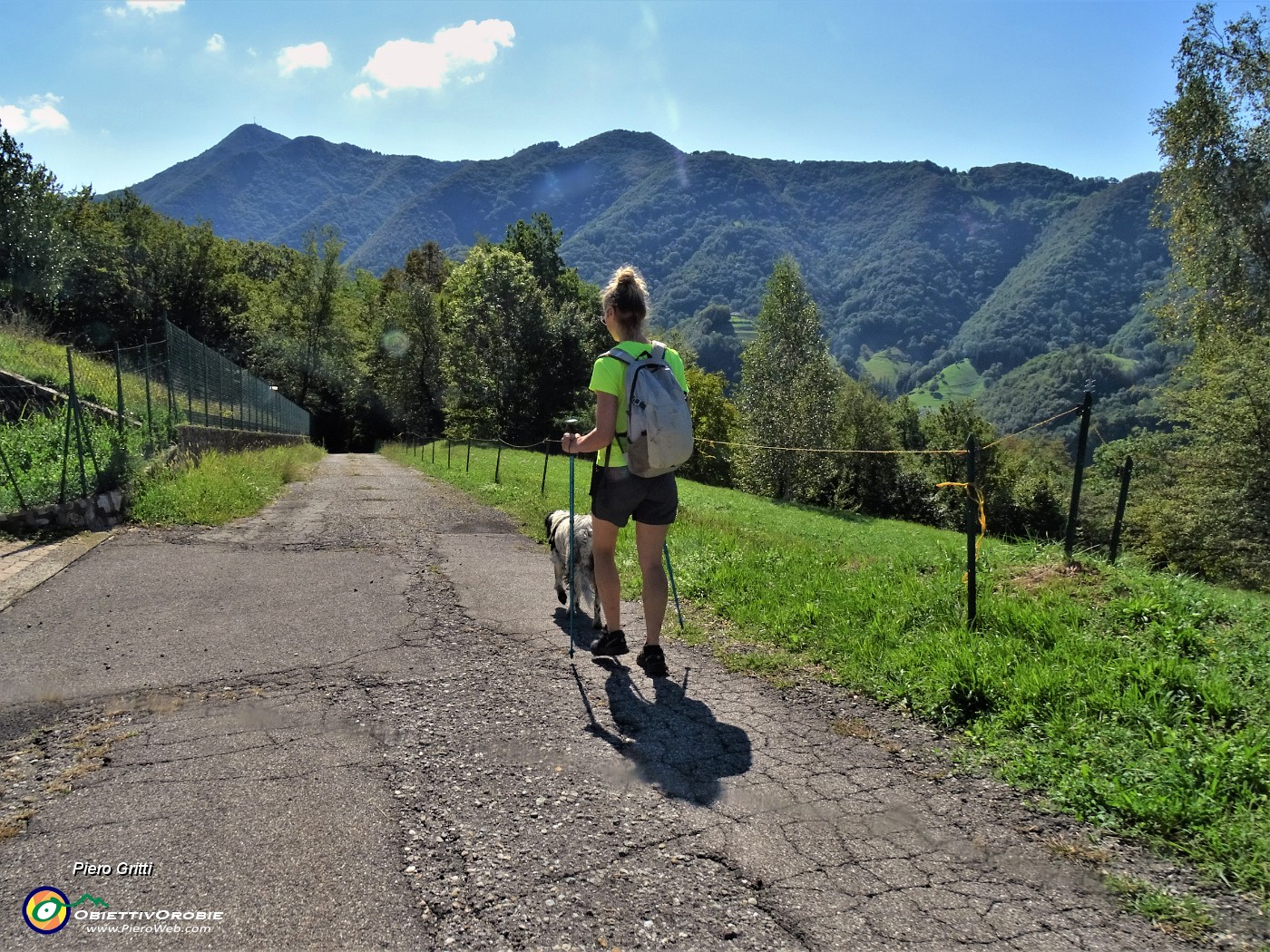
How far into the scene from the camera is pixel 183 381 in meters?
13.6

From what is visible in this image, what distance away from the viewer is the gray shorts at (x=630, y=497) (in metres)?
4.26

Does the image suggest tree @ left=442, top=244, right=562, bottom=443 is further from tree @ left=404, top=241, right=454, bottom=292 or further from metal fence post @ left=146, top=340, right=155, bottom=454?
metal fence post @ left=146, top=340, right=155, bottom=454

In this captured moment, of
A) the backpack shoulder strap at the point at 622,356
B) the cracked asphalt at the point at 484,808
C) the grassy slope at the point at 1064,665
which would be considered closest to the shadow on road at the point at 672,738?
the cracked asphalt at the point at 484,808

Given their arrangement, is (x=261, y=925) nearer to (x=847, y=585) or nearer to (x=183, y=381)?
(x=847, y=585)

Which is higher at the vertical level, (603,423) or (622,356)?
(622,356)

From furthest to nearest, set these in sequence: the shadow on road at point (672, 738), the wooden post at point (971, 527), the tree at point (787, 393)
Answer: the tree at point (787, 393) → the wooden post at point (971, 527) → the shadow on road at point (672, 738)

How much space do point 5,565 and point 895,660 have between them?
25.0 ft

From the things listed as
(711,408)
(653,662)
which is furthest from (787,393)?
(653,662)

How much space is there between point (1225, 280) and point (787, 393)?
71.0ft

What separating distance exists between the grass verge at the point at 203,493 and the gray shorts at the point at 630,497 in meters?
7.20

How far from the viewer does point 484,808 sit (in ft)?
9.39

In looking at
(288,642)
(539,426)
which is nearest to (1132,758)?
(288,642)

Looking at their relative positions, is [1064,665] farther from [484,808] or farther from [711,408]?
[711,408]

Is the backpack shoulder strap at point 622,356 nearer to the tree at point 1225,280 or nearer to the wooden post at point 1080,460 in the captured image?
the wooden post at point 1080,460
